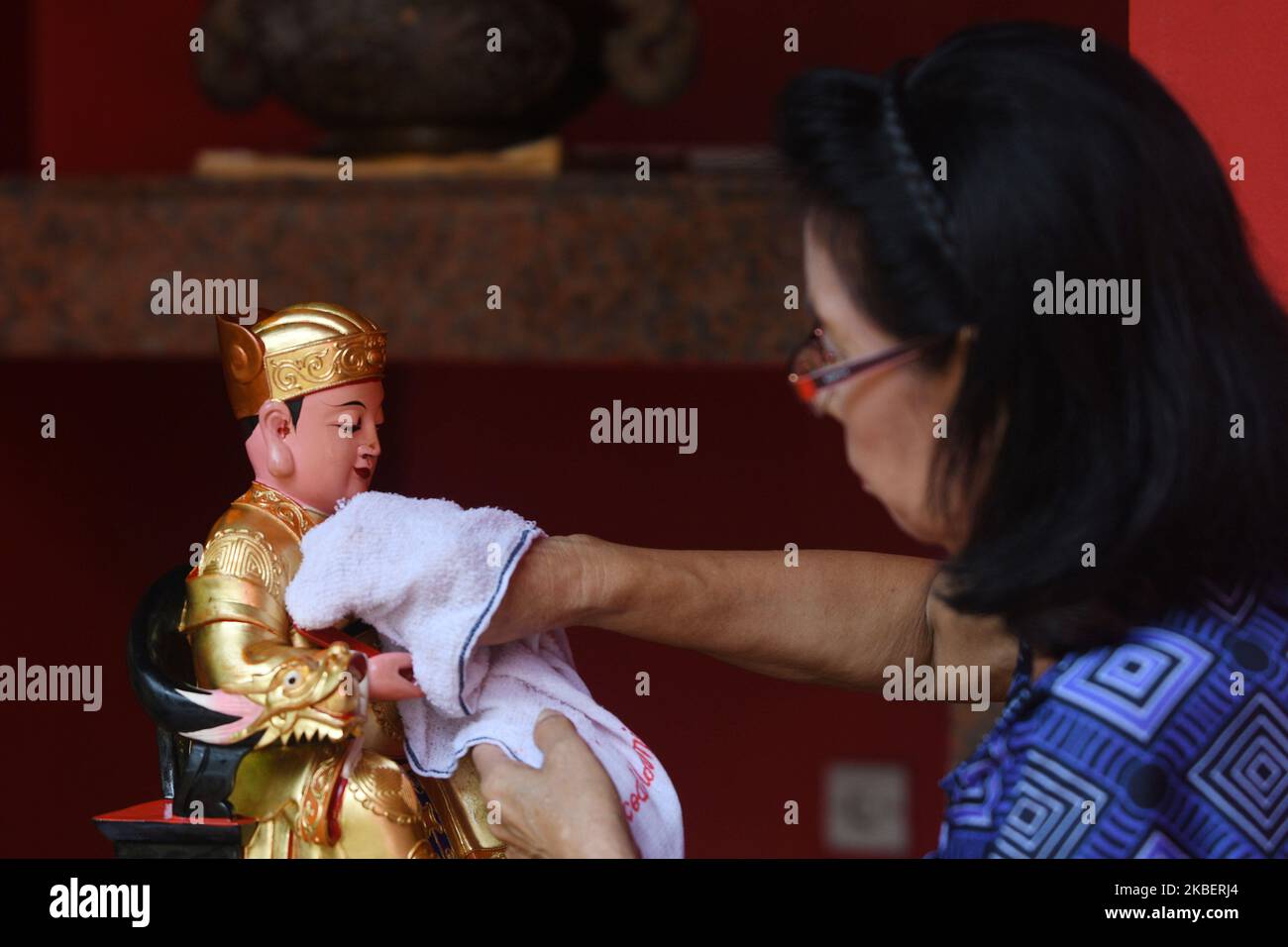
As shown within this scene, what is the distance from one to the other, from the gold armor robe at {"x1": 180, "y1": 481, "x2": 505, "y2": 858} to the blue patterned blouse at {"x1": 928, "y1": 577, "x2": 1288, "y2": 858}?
23 centimetres

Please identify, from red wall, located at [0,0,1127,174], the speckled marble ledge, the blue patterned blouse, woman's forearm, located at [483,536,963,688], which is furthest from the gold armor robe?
red wall, located at [0,0,1127,174]

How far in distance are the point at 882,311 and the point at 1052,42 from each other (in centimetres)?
14

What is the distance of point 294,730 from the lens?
0.69m

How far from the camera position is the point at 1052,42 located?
27.6 inches

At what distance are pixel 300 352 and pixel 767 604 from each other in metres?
0.30

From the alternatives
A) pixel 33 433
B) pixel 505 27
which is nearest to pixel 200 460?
pixel 33 433

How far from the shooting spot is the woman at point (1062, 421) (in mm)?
667

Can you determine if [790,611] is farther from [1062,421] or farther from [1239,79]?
[1239,79]

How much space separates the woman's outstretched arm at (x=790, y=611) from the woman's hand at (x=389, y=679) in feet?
0.37

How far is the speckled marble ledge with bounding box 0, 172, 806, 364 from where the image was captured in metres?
1.26

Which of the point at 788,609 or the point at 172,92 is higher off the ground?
the point at 172,92

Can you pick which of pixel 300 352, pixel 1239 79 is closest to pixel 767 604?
pixel 300 352

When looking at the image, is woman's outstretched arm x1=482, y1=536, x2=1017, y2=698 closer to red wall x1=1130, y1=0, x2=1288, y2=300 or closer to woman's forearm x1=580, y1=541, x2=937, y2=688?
woman's forearm x1=580, y1=541, x2=937, y2=688

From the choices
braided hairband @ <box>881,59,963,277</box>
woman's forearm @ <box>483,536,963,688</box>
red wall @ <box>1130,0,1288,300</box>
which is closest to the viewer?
braided hairband @ <box>881,59,963,277</box>
